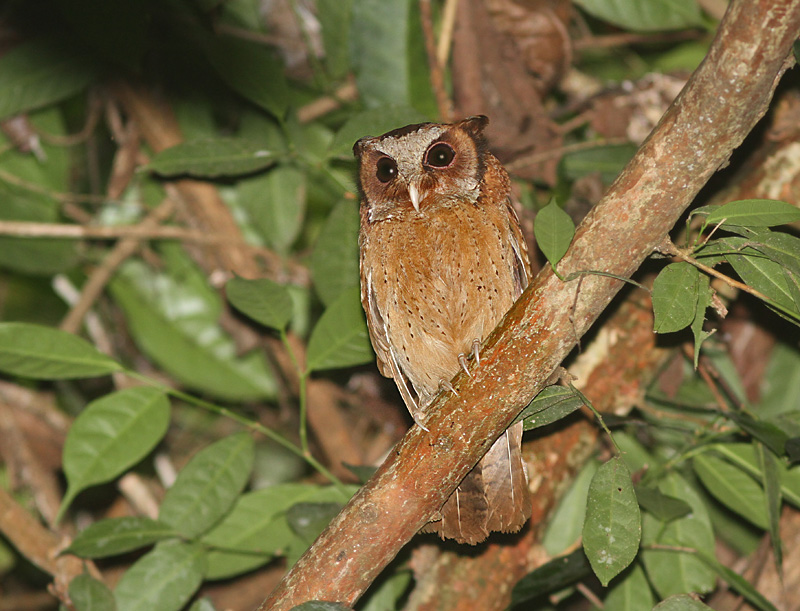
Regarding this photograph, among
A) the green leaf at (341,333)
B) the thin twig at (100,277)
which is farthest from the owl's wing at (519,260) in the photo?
the thin twig at (100,277)

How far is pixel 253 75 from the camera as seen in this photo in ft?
10.1

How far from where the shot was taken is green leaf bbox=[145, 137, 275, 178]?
3.02 metres

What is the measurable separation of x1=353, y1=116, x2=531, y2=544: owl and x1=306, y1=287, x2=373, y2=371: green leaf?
0.15 feet

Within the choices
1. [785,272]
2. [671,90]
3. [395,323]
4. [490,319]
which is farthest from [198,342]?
[785,272]

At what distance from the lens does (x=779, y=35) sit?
1546 mm

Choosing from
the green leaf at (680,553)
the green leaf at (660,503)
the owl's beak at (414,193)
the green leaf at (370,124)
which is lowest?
the green leaf at (680,553)

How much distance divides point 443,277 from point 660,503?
3.42 ft

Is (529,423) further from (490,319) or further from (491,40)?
(491,40)

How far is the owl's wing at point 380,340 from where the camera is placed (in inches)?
108

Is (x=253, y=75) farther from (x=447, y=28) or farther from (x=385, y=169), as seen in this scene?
(x=447, y=28)

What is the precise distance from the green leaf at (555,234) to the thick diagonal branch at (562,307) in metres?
0.05

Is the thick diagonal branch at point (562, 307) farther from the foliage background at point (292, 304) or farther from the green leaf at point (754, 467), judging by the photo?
the green leaf at point (754, 467)

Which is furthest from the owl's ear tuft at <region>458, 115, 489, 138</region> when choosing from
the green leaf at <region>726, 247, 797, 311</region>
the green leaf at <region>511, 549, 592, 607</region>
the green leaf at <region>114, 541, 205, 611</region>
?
the green leaf at <region>114, 541, 205, 611</region>

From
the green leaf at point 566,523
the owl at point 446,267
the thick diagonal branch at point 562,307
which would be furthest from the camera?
the green leaf at point 566,523
